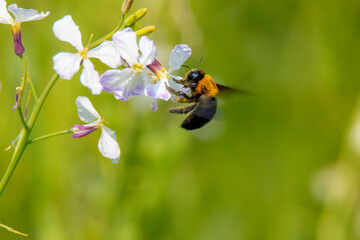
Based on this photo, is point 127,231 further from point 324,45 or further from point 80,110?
point 324,45

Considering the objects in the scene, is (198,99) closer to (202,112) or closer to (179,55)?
(202,112)

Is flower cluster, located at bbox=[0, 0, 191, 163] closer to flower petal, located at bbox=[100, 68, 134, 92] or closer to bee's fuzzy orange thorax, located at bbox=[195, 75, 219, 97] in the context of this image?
flower petal, located at bbox=[100, 68, 134, 92]

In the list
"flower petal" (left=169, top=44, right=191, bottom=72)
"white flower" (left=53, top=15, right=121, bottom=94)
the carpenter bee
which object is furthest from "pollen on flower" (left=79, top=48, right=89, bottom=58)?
the carpenter bee

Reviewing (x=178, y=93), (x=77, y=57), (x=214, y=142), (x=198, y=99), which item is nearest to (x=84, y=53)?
(x=77, y=57)

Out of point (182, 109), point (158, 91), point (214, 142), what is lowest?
point (214, 142)

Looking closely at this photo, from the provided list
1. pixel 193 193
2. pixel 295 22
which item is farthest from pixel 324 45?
pixel 193 193

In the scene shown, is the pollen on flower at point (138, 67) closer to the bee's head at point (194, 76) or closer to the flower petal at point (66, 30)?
the flower petal at point (66, 30)

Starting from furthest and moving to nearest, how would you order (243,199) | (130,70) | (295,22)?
(295,22)
(243,199)
(130,70)
